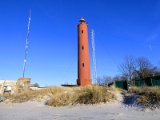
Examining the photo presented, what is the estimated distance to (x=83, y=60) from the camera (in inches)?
1256

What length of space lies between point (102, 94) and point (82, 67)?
16.8 meters

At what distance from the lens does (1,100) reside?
68.3 ft

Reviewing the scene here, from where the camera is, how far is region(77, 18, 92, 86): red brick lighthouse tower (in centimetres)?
3145

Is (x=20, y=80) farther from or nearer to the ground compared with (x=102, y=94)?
farther from the ground

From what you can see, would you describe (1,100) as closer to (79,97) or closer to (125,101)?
(79,97)

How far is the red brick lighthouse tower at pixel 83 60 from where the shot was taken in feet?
103

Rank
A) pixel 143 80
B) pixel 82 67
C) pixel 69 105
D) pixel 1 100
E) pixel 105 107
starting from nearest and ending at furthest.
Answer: pixel 105 107 → pixel 69 105 → pixel 1 100 → pixel 143 80 → pixel 82 67

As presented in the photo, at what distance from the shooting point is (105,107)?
524 inches

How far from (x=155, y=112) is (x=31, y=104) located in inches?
423

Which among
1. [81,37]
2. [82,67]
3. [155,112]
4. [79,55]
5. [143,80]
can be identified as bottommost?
[155,112]

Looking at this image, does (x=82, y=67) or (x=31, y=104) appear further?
(x=82, y=67)

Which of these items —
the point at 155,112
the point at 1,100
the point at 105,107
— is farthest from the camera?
the point at 1,100

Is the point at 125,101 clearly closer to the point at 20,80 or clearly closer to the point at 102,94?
the point at 102,94

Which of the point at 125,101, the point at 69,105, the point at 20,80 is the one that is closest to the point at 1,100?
the point at 20,80
